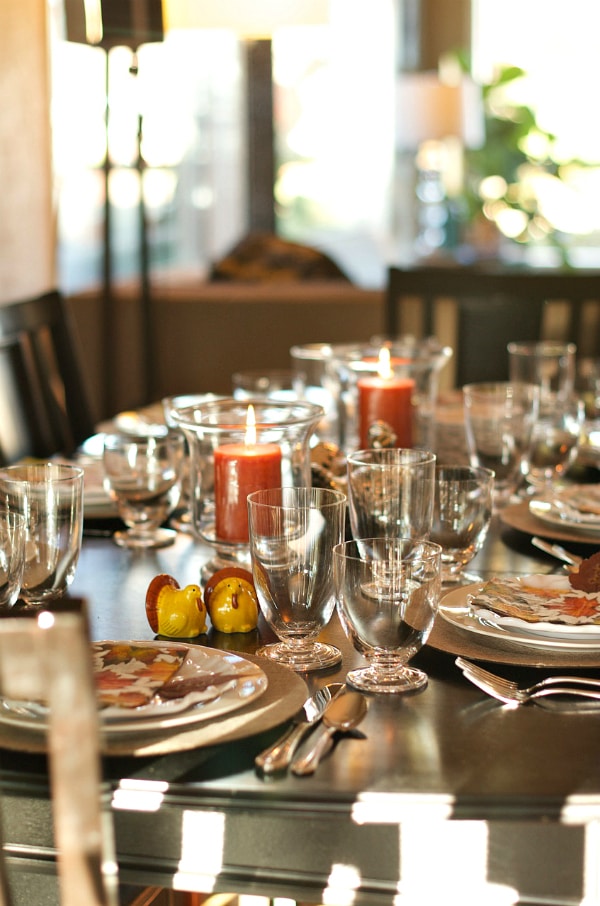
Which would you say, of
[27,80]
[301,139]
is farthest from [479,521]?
[301,139]

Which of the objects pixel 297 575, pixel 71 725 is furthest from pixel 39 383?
pixel 71 725

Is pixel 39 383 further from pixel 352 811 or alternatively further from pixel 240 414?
pixel 352 811

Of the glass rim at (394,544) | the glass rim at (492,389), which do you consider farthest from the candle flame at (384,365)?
the glass rim at (394,544)

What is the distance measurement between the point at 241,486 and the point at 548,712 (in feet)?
1.53

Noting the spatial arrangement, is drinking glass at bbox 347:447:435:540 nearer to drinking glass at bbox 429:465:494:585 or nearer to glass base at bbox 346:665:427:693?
drinking glass at bbox 429:465:494:585

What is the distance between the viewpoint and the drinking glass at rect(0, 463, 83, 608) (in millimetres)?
1031

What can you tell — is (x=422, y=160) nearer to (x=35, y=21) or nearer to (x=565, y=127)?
(x=565, y=127)

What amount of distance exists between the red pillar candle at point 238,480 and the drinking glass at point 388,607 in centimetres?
32

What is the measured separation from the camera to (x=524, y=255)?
810 centimetres

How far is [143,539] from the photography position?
1.36 metres

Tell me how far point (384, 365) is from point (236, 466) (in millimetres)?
478

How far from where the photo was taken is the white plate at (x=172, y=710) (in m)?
0.76

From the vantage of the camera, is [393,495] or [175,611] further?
[393,495]

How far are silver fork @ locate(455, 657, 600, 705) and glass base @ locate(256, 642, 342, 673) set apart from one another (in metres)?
0.11
